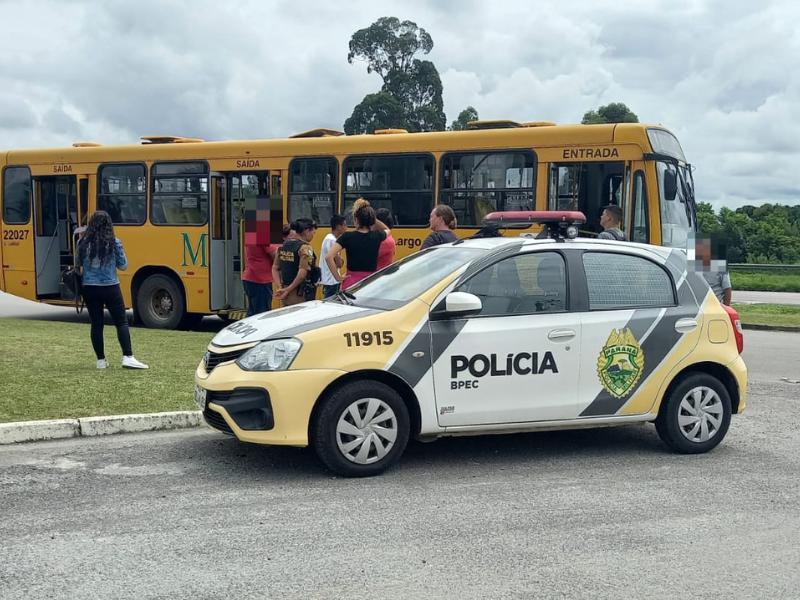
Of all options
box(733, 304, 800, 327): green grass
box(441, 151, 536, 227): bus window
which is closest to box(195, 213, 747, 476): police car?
box(441, 151, 536, 227): bus window

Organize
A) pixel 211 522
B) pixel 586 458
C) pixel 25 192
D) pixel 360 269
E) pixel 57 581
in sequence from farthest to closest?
pixel 25 192 → pixel 360 269 → pixel 586 458 → pixel 211 522 → pixel 57 581

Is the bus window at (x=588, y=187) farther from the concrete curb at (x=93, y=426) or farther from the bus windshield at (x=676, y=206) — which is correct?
the concrete curb at (x=93, y=426)

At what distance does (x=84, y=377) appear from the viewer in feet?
28.7

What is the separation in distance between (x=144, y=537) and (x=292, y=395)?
4.34 feet

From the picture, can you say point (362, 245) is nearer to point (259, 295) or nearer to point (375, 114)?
point (259, 295)

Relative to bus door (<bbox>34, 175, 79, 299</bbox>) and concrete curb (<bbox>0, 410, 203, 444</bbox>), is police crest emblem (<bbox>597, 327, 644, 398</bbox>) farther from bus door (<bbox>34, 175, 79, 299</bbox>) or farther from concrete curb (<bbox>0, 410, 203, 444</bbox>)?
bus door (<bbox>34, 175, 79, 299</bbox>)

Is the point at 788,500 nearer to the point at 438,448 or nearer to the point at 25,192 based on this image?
the point at 438,448

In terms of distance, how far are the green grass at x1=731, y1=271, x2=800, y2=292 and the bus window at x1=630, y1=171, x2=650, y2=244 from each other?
23.4 metres

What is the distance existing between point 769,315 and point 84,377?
50.9ft

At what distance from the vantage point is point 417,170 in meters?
13.3

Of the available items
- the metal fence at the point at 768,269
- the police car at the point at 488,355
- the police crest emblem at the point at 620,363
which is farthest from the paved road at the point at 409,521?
the metal fence at the point at 768,269

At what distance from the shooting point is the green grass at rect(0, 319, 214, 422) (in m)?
7.40

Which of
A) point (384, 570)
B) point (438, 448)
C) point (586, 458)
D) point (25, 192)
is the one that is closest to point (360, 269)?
point (438, 448)

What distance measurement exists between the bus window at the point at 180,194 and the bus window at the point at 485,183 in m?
4.16
